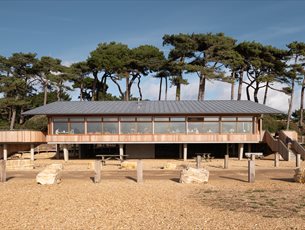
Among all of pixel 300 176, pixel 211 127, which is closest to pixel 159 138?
pixel 211 127

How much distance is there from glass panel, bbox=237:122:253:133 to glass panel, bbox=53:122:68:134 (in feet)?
48.6

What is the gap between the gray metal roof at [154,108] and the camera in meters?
32.0

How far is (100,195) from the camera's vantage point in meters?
14.9

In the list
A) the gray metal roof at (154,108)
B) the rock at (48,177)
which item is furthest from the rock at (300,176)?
the gray metal roof at (154,108)

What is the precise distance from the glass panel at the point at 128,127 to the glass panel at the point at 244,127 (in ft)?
29.3

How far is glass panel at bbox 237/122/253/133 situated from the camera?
32.7 meters

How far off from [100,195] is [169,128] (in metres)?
18.1

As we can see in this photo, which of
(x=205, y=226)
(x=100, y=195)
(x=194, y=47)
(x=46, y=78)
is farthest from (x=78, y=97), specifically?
(x=205, y=226)

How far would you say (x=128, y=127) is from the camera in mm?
32531

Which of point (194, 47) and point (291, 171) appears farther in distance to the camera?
point (194, 47)

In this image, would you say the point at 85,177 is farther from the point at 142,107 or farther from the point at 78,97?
the point at 78,97

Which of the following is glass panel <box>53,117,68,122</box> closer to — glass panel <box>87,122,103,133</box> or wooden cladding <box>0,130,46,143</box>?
glass panel <box>87,122,103,133</box>

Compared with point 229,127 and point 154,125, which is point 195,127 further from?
point 154,125

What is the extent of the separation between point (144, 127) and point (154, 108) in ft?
7.41
